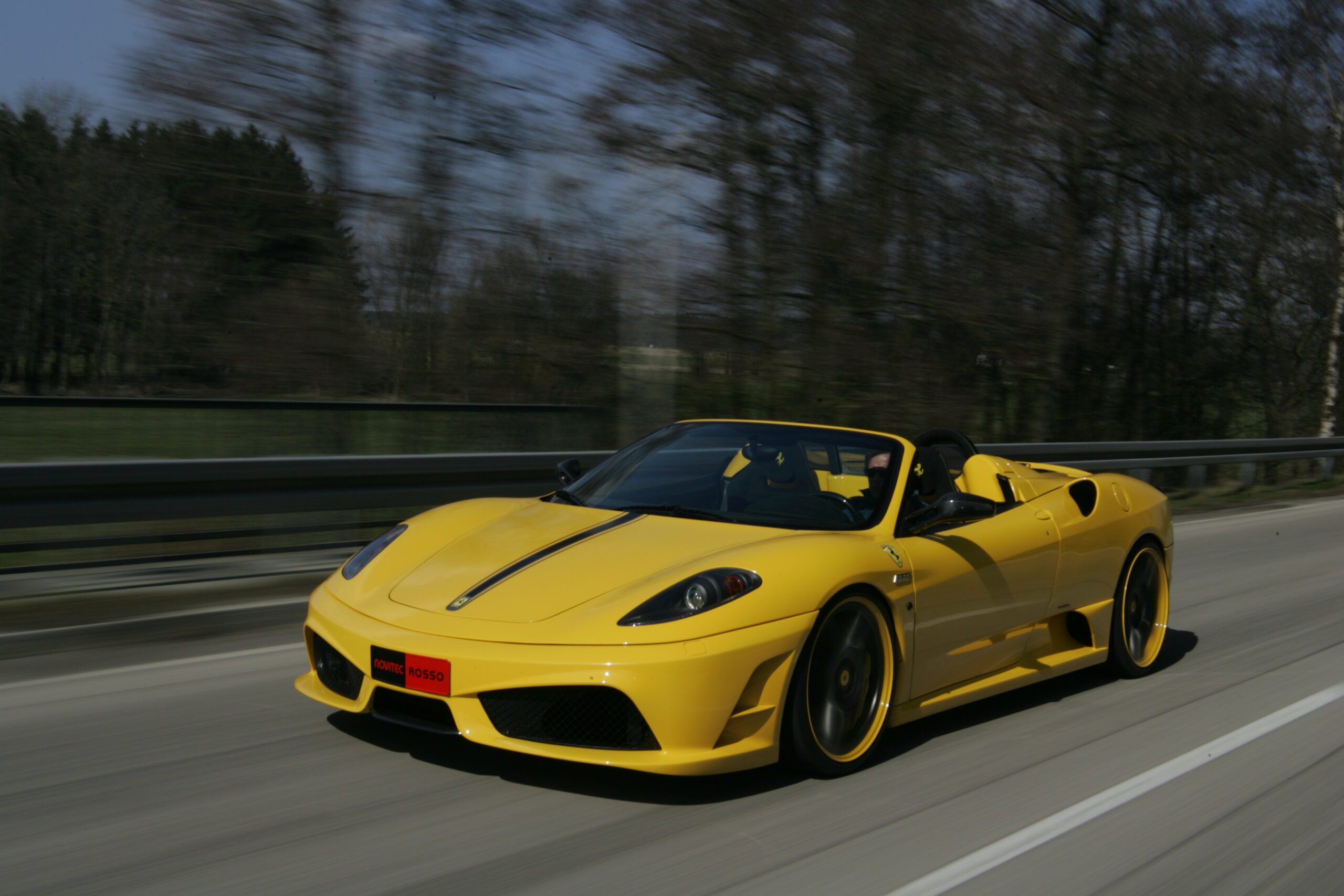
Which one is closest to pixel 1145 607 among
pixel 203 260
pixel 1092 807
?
pixel 1092 807

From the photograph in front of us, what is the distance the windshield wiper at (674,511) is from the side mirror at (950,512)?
2.29ft

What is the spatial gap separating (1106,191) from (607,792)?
59.0 feet

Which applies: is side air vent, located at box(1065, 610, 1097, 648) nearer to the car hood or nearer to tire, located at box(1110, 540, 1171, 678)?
tire, located at box(1110, 540, 1171, 678)

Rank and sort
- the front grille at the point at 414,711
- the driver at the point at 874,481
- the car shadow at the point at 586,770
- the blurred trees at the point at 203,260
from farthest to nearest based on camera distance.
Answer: the blurred trees at the point at 203,260 < the driver at the point at 874,481 < the car shadow at the point at 586,770 < the front grille at the point at 414,711

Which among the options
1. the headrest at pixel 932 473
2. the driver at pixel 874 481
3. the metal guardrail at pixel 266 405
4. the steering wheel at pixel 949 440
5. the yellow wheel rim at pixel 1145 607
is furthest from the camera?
the metal guardrail at pixel 266 405

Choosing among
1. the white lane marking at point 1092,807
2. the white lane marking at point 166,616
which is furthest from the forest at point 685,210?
the white lane marking at point 1092,807

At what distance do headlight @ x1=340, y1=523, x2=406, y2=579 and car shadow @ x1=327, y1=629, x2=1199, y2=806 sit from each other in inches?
21.8

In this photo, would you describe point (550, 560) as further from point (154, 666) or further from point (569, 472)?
point (154, 666)

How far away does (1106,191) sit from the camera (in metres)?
19.4

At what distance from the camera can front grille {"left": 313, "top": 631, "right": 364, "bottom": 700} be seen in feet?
12.8

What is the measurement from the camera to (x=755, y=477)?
16.3 feet

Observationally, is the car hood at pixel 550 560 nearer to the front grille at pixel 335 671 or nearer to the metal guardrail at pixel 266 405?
the front grille at pixel 335 671

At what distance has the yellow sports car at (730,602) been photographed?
3596 millimetres

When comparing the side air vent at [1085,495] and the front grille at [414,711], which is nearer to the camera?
the front grille at [414,711]
